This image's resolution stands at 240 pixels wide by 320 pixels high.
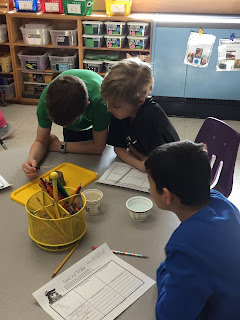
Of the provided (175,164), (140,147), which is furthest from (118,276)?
(140,147)

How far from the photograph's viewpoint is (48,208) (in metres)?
1.15

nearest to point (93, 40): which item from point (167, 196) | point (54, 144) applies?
point (54, 144)

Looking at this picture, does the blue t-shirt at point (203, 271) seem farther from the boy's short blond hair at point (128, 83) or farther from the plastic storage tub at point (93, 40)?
the plastic storage tub at point (93, 40)

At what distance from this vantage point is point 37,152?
1.61 m

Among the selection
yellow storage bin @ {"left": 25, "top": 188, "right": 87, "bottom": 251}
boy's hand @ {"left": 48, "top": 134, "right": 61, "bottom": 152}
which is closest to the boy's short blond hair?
boy's hand @ {"left": 48, "top": 134, "right": 61, "bottom": 152}

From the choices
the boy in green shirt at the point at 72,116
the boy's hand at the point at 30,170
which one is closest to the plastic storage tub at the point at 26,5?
the boy in green shirt at the point at 72,116

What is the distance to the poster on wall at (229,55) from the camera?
10.6 ft

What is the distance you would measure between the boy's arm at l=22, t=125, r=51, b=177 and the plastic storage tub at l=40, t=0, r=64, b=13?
221cm

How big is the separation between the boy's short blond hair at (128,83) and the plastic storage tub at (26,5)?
2411 millimetres

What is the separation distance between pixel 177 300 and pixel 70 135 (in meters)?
1.22

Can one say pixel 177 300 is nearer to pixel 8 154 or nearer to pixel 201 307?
pixel 201 307

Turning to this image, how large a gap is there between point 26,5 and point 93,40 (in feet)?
2.42

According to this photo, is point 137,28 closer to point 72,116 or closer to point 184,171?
point 72,116

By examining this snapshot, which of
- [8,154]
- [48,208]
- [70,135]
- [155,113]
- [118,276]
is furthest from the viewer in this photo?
[70,135]
